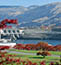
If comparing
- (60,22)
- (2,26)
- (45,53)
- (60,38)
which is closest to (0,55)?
(2,26)

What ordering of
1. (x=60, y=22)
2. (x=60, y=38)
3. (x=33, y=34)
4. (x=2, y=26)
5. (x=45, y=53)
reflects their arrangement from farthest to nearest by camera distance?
(x=60, y=22), (x=33, y=34), (x=60, y=38), (x=45, y=53), (x=2, y=26)

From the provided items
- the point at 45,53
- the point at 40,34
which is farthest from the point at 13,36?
the point at 45,53

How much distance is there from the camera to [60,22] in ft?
515

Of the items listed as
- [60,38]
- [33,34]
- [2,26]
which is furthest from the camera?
[33,34]

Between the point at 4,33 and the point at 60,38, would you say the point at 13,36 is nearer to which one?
the point at 4,33

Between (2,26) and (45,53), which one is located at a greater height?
(2,26)

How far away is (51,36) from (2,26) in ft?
236

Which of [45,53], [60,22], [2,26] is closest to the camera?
[2,26]

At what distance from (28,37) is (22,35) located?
2474 mm

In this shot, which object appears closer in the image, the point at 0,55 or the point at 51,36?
the point at 0,55

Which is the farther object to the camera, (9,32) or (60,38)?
(9,32)

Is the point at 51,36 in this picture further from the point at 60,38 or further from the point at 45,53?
the point at 45,53

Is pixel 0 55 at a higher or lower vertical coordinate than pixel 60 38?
higher

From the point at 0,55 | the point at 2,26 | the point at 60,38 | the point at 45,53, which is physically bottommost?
the point at 60,38
